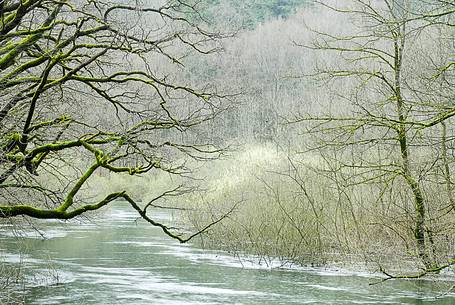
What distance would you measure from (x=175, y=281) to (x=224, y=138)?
5745mm

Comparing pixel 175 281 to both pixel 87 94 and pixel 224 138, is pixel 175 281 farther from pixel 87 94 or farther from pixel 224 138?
pixel 224 138

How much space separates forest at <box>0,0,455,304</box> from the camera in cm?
871

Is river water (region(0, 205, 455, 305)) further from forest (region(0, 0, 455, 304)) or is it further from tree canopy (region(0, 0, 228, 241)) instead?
tree canopy (region(0, 0, 228, 241))

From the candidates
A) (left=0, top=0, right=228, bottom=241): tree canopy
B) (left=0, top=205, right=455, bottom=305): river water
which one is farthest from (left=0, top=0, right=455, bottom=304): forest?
(left=0, top=205, right=455, bottom=305): river water

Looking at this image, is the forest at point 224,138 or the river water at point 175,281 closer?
the forest at point 224,138

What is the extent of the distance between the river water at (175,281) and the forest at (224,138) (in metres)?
0.68

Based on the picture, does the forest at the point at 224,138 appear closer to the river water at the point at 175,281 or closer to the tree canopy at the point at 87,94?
the tree canopy at the point at 87,94

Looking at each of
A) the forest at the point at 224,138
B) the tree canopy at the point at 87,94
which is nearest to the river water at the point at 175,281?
the forest at the point at 224,138

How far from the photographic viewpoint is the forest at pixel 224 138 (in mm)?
8711

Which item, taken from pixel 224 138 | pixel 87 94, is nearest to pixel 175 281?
pixel 87 94

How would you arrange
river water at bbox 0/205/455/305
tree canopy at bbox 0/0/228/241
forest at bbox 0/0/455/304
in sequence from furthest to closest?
river water at bbox 0/205/455/305, forest at bbox 0/0/455/304, tree canopy at bbox 0/0/228/241

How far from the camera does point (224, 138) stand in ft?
61.1

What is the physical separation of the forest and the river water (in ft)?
2.23

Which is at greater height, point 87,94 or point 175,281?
point 87,94
